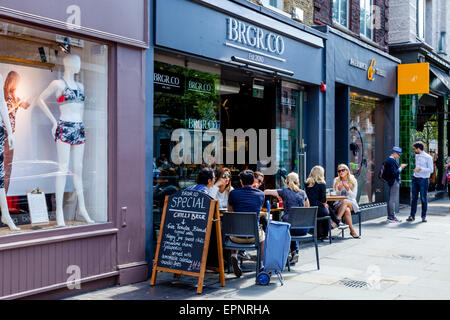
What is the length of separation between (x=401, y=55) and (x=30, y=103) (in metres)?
14.1

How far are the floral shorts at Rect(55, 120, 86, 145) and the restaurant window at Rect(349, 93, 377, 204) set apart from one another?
29.4 ft

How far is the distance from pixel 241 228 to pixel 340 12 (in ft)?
28.2

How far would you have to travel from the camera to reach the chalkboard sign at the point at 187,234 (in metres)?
6.24

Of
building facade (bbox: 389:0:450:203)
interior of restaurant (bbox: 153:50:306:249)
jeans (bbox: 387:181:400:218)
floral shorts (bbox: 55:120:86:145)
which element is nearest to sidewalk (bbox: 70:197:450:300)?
floral shorts (bbox: 55:120:86:145)

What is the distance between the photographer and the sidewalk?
605 centimetres

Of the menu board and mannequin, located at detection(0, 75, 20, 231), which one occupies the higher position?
mannequin, located at detection(0, 75, 20, 231)

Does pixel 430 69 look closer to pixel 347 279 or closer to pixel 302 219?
pixel 302 219

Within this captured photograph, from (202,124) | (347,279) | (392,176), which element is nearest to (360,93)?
(392,176)

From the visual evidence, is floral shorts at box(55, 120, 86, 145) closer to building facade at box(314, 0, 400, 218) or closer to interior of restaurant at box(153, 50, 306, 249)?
interior of restaurant at box(153, 50, 306, 249)

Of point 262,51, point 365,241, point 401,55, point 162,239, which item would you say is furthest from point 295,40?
point 401,55

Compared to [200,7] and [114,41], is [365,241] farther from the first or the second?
[114,41]

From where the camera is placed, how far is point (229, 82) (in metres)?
10.2

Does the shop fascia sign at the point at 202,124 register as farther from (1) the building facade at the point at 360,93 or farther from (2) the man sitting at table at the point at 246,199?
(1) the building facade at the point at 360,93

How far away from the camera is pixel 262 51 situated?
31.8 ft
